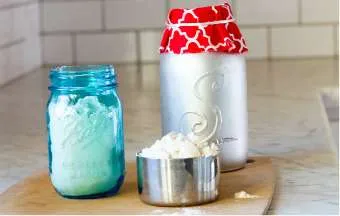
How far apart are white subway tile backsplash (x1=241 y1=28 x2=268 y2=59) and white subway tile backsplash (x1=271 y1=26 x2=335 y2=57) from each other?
18 millimetres

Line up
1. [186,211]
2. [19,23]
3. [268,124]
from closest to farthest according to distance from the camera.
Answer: [186,211] → [268,124] → [19,23]

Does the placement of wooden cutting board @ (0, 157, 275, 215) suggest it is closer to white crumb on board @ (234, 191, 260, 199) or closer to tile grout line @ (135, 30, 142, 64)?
white crumb on board @ (234, 191, 260, 199)

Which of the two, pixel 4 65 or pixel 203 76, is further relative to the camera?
pixel 4 65

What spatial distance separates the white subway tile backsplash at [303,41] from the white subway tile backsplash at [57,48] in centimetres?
48

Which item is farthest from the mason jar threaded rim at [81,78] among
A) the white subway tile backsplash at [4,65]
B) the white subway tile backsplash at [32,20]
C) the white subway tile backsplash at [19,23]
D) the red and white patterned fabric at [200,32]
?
the white subway tile backsplash at [32,20]

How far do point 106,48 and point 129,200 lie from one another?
118 cm

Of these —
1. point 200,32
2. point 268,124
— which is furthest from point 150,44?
point 200,32

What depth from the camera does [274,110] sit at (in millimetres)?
1361

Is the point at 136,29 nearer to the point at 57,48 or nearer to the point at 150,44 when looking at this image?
the point at 150,44

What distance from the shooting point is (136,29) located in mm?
1941

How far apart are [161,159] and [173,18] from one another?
0.67 feet

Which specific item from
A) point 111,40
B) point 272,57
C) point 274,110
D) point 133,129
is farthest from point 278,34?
point 133,129

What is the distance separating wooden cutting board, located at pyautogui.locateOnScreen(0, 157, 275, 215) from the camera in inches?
29.7

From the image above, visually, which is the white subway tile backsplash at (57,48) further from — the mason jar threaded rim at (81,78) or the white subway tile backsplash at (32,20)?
the mason jar threaded rim at (81,78)
